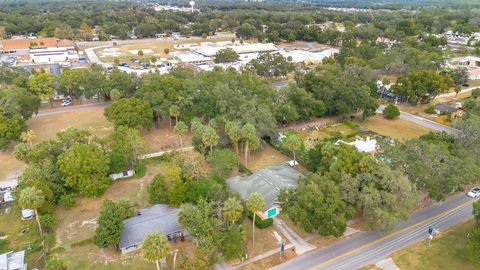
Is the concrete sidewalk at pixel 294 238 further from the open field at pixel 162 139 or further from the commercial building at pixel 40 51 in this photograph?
the commercial building at pixel 40 51

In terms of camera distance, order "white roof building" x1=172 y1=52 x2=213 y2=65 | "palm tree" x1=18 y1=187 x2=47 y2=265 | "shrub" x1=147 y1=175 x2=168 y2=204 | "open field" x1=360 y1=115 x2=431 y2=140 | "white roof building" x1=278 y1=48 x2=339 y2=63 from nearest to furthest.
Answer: "palm tree" x1=18 y1=187 x2=47 y2=265 < "shrub" x1=147 y1=175 x2=168 y2=204 < "open field" x1=360 y1=115 x2=431 y2=140 < "white roof building" x1=172 y1=52 x2=213 y2=65 < "white roof building" x1=278 y1=48 x2=339 y2=63

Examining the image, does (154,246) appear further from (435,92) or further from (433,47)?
(433,47)

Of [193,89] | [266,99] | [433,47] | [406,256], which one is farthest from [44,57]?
[433,47]

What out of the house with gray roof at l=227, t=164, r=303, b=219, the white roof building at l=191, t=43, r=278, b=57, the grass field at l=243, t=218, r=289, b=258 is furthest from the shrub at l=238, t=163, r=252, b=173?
the white roof building at l=191, t=43, r=278, b=57

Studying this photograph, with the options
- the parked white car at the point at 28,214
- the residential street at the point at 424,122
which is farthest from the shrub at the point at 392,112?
the parked white car at the point at 28,214

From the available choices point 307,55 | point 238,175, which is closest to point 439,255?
point 238,175

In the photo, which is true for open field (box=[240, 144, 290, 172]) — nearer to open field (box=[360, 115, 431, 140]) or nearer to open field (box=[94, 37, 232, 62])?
open field (box=[360, 115, 431, 140])

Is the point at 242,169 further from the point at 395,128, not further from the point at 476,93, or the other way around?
the point at 476,93
